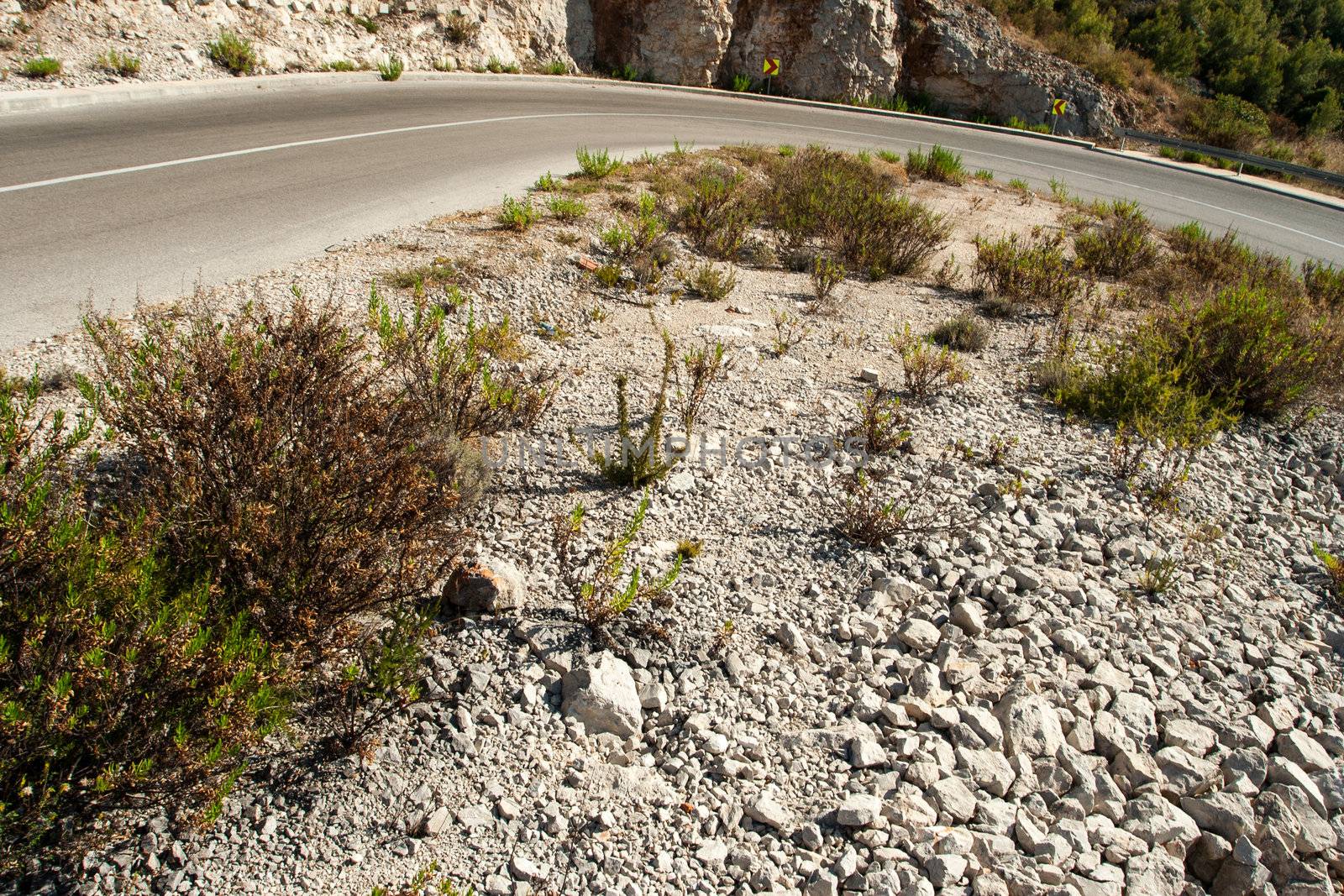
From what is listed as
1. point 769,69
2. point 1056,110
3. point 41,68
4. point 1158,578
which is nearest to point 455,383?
point 1158,578

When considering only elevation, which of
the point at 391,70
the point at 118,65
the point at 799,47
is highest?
the point at 799,47

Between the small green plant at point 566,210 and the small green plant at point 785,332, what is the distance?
240 cm

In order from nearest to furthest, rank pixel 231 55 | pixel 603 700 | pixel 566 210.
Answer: pixel 603 700, pixel 566 210, pixel 231 55

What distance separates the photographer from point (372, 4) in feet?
56.7

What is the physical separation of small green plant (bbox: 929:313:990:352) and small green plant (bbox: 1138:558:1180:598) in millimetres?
2895

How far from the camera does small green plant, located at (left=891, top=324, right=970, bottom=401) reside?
588 centimetres

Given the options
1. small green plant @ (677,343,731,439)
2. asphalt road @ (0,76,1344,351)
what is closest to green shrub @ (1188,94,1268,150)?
asphalt road @ (0,76,1344,351)

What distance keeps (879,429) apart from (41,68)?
42.7 feet

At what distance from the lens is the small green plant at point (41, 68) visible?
11.3m

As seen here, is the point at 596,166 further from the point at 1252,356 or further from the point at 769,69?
the point at 769,69

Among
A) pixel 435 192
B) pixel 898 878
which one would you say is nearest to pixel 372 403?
pixel 898 878

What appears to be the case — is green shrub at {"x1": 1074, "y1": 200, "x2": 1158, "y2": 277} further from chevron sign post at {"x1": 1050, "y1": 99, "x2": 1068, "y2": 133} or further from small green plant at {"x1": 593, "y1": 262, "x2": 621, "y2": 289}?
chevron sign post at {"x1": 1050, "y1": 99, "x2": 1068, "y2": 133}

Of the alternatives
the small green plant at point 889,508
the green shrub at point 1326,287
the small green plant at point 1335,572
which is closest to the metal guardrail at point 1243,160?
the green shrub at point 1326,287

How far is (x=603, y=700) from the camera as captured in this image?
315cm
